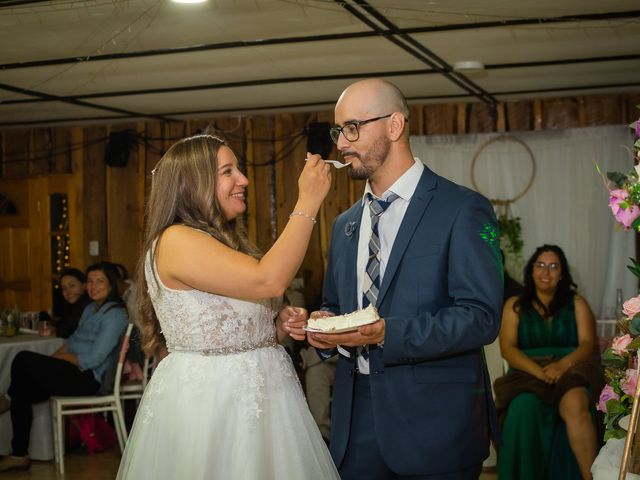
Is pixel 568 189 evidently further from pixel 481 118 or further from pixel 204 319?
pixel 204 319

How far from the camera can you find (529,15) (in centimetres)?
477

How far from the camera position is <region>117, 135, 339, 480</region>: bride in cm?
263

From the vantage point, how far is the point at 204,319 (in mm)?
2734

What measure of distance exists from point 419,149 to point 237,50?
12.0 feet

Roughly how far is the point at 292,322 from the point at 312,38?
2.70 m

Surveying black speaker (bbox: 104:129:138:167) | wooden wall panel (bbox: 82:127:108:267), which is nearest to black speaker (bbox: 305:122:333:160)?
black speaker (bbox: 104:129:138:167)

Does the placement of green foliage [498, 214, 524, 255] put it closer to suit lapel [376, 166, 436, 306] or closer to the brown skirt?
the brown skirt

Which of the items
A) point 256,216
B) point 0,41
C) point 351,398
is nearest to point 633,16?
point 351,398

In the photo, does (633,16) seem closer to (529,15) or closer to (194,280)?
(529,15)

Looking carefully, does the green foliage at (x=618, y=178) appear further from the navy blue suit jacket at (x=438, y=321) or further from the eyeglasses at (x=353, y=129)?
the eyeglasses at (x=353, y=129)

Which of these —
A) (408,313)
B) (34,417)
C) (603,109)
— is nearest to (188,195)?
(408,313)

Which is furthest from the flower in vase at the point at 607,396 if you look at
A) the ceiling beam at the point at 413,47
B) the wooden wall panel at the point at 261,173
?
the wooden wall panel at the point at 261,173

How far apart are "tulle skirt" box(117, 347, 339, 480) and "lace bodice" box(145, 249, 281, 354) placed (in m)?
0.04

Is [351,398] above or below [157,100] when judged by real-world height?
below
